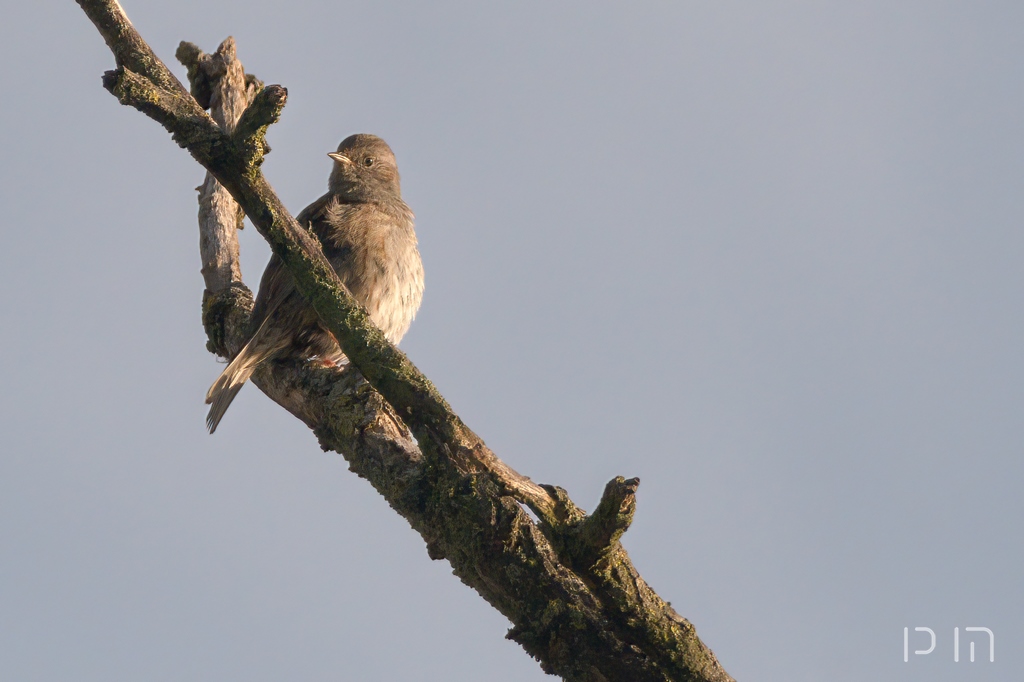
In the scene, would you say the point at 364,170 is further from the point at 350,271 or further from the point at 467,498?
the point at 467,498

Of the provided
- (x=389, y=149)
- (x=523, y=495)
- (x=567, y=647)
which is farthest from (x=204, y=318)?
(x=567, y=647)

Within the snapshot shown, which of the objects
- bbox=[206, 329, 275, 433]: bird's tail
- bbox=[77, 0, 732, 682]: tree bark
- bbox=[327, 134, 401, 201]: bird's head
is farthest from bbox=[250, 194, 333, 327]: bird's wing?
bbox=[77, 0, 732, 682]: tree bark

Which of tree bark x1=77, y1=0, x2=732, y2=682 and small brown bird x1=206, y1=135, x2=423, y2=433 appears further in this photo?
small brown bird x1=206, y1=135, x2=423, y2=433

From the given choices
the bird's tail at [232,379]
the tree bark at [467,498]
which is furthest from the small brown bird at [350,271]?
the tree bark at [467,498]

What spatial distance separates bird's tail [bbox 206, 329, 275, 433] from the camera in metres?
7.13

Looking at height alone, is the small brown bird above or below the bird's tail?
above

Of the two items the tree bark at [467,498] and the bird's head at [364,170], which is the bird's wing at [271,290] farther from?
the tree bark at [467,498]

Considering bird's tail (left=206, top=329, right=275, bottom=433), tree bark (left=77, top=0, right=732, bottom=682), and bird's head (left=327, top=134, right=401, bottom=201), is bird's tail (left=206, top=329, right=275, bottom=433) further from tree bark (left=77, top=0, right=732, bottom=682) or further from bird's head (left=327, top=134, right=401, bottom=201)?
bird's head (left=327, top=134, right=401, bottom=201)

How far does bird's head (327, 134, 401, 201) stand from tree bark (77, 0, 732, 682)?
373cm

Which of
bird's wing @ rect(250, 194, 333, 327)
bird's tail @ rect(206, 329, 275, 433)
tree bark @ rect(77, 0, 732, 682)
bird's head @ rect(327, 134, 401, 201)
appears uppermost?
bird's head @ rect(327, 134, 401, 201)

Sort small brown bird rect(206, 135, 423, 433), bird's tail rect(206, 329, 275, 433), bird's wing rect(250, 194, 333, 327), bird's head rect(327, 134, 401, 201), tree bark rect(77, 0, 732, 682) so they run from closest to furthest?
tree bark rect(77, 0, 732, 682)
bird's tail rect(206, 329, 275, 433)
small brown bird rect(206, 135, 423, 433)
bird's wing rect(250, 194, 333, 327)
bird's head rect(327, 134, 401, 201)

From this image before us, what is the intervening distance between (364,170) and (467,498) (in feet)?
16.4

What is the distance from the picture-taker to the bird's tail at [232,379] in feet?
23.4

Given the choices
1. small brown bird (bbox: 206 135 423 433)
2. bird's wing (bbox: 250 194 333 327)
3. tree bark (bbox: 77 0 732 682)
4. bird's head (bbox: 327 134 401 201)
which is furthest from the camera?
bird's head (bbox: 327 134 401 201)
